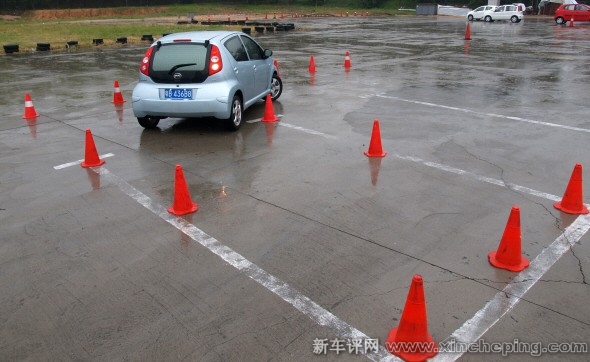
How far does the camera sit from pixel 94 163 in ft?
23.6

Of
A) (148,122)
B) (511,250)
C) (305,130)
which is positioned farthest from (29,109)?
(511,250)

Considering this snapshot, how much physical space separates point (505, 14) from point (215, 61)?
148 feet

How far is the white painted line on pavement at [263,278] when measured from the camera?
3569 millimetres

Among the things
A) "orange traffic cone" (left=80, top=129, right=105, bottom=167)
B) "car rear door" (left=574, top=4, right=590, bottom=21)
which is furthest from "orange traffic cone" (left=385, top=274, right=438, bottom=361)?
"car rear door" (left=574, top=4, right=590, bottom=21)

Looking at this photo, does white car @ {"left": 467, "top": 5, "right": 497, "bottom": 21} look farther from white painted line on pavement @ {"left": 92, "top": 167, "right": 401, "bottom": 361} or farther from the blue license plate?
white painted line on pavement @ {"left": 92, "top": 167, "right": 401, "bottom": 361}

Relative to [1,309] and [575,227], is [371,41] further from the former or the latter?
[1,309]

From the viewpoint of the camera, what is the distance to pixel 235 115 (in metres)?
8.81

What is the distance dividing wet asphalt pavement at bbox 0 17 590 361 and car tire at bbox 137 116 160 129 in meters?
0.21

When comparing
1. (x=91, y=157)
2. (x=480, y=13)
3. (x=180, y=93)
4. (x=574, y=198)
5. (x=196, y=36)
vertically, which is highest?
(x=480, y=13)

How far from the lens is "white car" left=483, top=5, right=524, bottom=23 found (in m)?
45.5

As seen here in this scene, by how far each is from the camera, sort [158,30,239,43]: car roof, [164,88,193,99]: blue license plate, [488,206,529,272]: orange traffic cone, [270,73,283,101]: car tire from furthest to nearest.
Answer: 1. [270,73,283,101]: car tire
2. [158,30,239,43]: car roof
3. [164,88,193,99]: blue license plate
4. [488,206,529,272]: orange traffic cone

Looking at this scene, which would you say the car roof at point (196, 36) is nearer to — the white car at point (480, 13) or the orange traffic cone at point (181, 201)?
the orange traffic cone at point (181, 201)

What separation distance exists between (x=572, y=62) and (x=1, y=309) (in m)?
19.3

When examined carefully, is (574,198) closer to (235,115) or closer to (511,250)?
(511,250)
